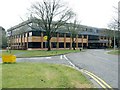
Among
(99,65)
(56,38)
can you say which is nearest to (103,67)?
(99,65)

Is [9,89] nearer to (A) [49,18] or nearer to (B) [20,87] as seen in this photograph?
(B) [20,87]

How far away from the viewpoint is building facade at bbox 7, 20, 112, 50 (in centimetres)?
7500

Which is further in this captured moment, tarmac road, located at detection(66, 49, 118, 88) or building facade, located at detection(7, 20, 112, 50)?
building facade, located at detection(7, 20, 112, 50)

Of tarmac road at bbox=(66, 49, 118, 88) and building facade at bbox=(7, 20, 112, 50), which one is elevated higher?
building facade at bbox=(7, 20, 112, 50)

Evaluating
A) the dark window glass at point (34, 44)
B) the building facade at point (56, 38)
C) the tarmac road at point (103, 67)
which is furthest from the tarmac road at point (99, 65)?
the dark window glass at point (34, 44)

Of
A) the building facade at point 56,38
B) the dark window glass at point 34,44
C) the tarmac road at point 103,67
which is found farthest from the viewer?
the building facade at point 56,38

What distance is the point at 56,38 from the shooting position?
81.9 m

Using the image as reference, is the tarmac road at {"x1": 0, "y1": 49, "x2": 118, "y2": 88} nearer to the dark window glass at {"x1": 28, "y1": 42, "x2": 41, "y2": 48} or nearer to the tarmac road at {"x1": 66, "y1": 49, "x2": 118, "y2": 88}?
the tarmac road at {"x1": 66, "y1": 49, "x2": 118, "y2": 88}

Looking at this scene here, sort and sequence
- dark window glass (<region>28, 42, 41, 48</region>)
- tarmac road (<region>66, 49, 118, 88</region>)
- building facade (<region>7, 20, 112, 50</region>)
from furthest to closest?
building facade (<region>7, 20, 112, 50</region>)
dark window glass (<region>28, 42, 41, 48</region>)
tarmac road (<region>66, 49, 118, 88</region>)

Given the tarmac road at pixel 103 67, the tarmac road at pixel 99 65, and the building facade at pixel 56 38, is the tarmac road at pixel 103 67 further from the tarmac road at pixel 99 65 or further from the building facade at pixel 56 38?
the building facade at pixel 56 38

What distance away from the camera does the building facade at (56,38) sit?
75.0 meters

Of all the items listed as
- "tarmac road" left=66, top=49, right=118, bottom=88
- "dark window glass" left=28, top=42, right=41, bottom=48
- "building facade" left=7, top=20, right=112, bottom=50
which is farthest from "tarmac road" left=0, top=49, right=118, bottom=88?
"dark window glass" left=28, top=42, right=41, bottom=48

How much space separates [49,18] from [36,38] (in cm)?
1904

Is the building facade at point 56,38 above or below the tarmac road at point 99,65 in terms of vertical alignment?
above
